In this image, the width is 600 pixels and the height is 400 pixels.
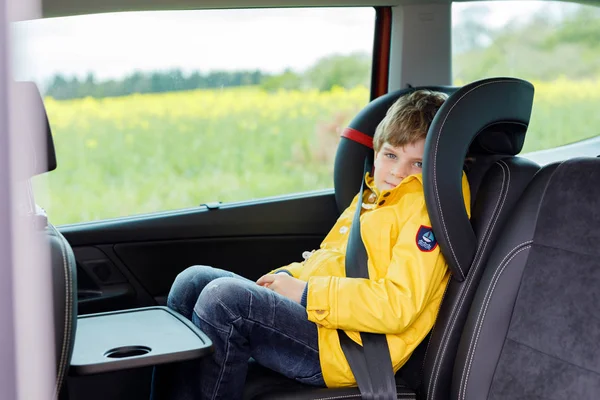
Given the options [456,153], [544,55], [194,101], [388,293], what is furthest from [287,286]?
[544,55]

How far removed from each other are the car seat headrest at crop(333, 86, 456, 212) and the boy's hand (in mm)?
480

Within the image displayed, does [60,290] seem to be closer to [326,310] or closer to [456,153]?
[326,310]

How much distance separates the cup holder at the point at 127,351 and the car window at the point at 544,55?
1471 mm

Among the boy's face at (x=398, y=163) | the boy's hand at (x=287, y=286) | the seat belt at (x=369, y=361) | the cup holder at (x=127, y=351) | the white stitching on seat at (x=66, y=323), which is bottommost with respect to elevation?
the seat belt at (x=369, y=361)

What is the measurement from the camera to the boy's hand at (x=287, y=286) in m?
2.11

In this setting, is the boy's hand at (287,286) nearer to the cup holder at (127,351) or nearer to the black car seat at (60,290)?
the cup holder at (127,351)

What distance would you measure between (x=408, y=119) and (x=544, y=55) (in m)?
1.56

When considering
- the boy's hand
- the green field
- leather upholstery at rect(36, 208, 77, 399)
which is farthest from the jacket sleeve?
the green field

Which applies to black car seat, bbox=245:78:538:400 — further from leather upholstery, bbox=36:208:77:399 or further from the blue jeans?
leather upholstery, bbox=36:208:77:399

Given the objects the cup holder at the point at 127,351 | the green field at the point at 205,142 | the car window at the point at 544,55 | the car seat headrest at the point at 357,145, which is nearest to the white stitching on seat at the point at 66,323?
the cup holder at the point at 127,351

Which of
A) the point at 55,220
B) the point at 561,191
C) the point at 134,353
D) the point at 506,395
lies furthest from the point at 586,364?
the point at 55,220

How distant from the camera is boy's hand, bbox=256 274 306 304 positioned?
2.11m

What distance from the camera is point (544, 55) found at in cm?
350

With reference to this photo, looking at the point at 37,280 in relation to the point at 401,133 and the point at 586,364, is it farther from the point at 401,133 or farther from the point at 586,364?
the point at 401,133
